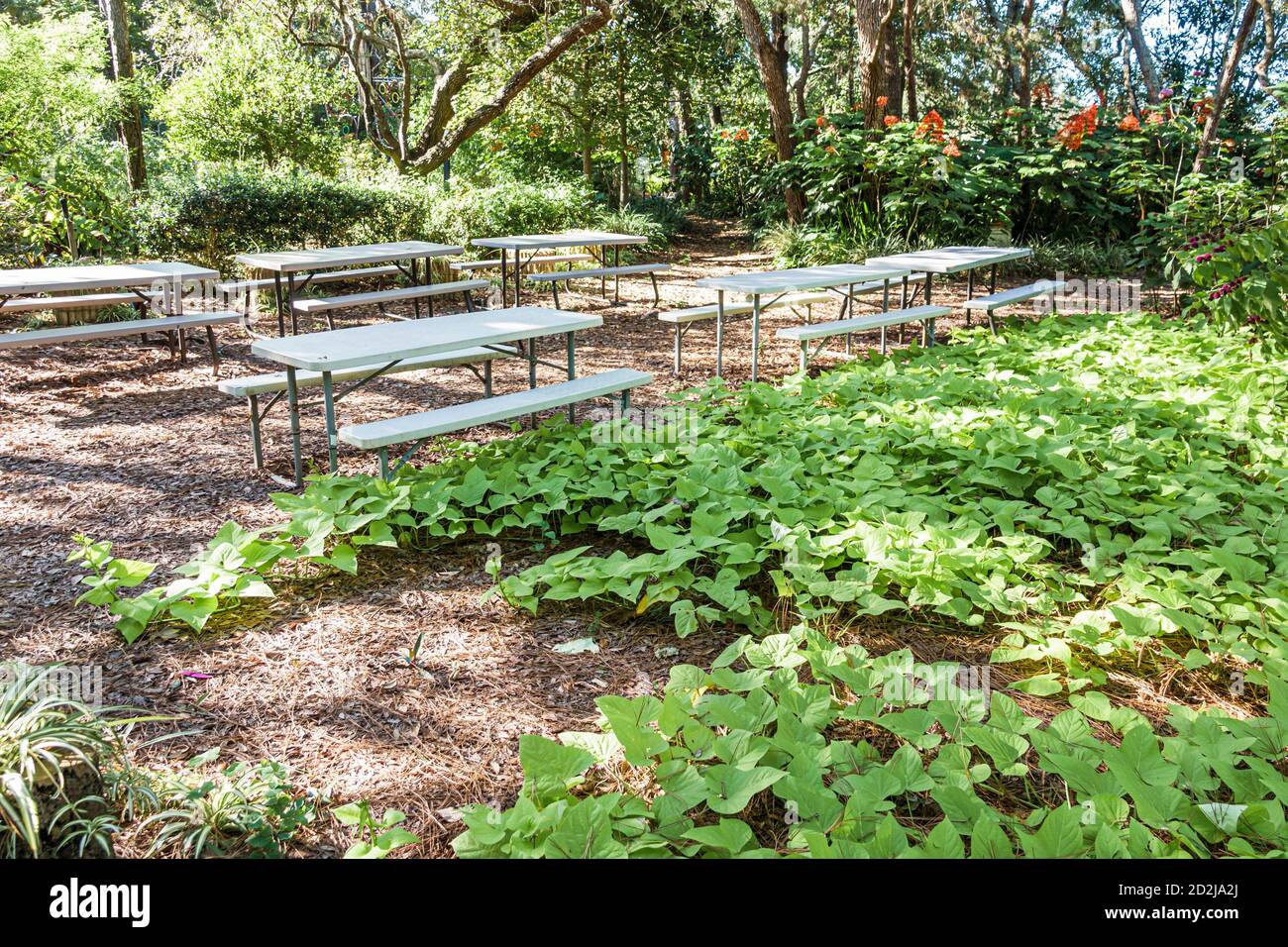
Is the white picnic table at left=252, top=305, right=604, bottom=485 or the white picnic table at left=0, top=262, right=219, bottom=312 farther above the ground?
the white picnic table at left=0, top=262, right=219, bottom=312

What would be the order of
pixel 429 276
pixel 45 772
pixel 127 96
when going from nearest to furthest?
pixel 45 772
pixel 429 276
pixel 127 96

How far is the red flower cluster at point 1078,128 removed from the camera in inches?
456

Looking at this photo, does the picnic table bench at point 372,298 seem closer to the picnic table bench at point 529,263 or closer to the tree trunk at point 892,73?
the picnic table bench at point 529,263

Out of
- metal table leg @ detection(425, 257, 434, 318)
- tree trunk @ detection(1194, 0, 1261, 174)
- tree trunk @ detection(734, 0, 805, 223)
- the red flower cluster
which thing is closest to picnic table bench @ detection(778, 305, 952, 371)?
metal table leg @ detection(425, 257, 434, 318)

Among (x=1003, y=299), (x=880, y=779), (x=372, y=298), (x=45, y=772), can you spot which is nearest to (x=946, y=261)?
(x=1003, y=299)

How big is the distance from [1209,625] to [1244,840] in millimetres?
1087

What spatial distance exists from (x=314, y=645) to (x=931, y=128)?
10.5 meters

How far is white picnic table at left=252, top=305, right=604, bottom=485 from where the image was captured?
4230mm

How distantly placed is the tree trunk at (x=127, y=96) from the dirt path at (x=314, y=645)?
30.0ft

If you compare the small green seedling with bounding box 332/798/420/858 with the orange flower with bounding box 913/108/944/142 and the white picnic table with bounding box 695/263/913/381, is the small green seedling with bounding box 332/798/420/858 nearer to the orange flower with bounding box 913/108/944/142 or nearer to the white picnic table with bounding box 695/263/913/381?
the white picnic table with bounding box 695/263/913/381

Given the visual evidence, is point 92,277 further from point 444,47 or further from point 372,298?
point 444,47

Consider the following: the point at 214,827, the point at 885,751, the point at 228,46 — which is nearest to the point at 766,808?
the point at 885,751

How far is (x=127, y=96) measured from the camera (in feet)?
44.8

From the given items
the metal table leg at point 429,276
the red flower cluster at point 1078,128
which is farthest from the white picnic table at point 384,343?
the red flower cluster at point 1078,128
